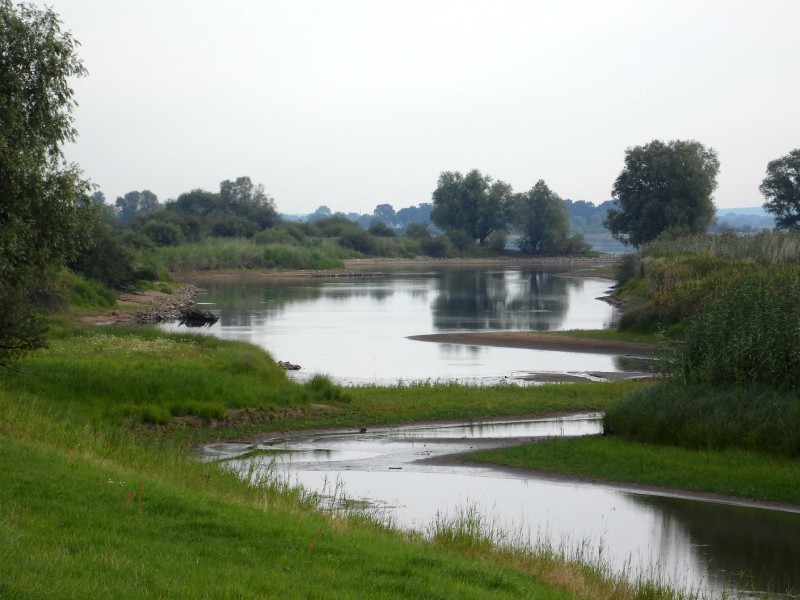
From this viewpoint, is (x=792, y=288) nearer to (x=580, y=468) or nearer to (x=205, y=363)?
(x=580, y=468)

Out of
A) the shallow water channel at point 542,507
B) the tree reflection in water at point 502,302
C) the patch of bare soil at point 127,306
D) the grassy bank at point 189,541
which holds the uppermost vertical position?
the grassy bank at point 189,541

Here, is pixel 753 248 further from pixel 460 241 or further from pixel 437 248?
pixel 460 241

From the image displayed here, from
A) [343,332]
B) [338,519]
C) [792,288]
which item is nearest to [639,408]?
[792,288]

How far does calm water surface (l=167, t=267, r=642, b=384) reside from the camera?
43938 millimetres

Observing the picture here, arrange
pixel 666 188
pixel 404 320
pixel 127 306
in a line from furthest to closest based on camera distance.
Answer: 1. pixel 666 188
2. pixel 404 320
3. pixel 127 306

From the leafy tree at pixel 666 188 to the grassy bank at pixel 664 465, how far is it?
312 feet

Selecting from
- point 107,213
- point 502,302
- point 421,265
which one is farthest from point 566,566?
point 421,265

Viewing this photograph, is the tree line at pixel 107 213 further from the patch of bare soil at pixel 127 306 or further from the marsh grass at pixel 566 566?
the marsh grass at pixel 566 566

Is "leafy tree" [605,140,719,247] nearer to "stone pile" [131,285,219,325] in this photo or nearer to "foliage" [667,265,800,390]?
"stone pile" [131,285,219,325]

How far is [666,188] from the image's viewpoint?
395 ft

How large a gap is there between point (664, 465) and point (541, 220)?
16767 cm

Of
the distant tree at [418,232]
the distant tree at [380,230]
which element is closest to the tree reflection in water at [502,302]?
the distant tree at [418,232]

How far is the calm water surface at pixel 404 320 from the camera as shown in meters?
43.9

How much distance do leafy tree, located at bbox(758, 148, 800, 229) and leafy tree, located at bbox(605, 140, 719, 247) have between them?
40.2 ft
